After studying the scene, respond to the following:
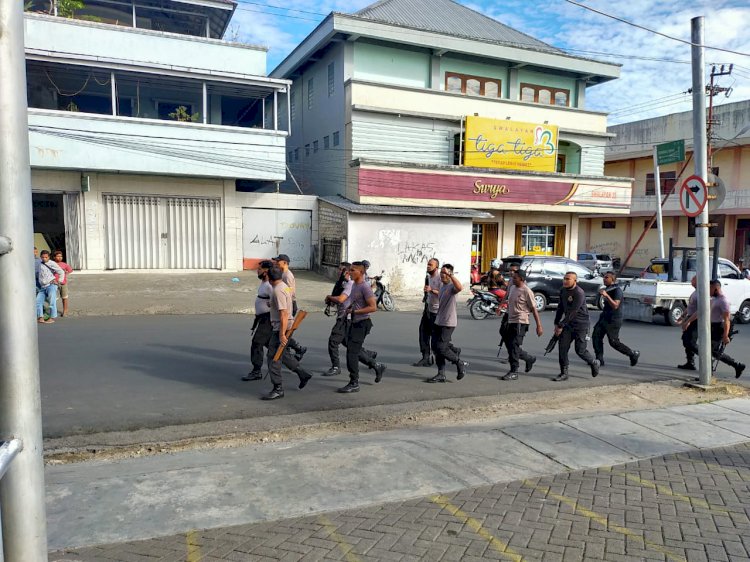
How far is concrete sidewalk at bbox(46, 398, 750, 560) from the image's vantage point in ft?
12.7

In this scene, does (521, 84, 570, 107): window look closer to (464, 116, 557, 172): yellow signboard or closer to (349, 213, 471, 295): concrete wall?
(464, 116, 557, 172): yellow signboard

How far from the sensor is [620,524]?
3871 mm

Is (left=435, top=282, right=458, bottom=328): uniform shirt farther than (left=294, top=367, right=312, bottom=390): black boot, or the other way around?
(left=435, top=282, right=458, bottom=328): uniform shirt

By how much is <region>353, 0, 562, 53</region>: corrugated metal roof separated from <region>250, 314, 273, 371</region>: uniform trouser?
18159mm

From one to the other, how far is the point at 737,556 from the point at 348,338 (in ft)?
15.7

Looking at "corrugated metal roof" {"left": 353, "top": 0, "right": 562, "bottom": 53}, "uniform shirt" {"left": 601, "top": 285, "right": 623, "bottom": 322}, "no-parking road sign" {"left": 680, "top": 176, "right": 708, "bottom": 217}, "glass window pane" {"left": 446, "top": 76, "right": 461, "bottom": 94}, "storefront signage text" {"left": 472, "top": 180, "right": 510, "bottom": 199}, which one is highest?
"corrugated metal roof" {"left": 353, "top": 0, "right": 562, "bottom": 53}

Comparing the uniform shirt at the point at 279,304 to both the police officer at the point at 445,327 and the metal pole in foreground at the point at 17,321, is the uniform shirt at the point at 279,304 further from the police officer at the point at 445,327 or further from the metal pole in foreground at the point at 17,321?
the metal pole in foreground at the point at 17,321

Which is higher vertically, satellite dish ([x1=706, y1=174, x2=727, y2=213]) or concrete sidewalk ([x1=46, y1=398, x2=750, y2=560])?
satellite dish ([x1=706, y1=174, x2=727, y2=213])

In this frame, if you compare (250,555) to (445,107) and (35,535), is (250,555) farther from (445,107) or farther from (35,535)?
(445,107)

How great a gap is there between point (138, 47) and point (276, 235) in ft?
25.1

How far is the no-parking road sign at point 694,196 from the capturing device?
25.4 feet

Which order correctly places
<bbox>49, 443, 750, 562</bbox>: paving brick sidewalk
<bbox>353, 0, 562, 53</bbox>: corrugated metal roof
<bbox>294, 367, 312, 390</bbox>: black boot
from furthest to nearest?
<bbox>353, 0, 562, 53</bbox>: corrugated metal roof
<bbox>294, 367, 312, 390</bbox>: black boot
<bbox>49, 443, 750, 562</bbox>: paving brick sidewalk

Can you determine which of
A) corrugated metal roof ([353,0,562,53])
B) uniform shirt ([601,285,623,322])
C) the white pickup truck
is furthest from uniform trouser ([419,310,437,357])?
corrugated metal roof ([353,0,562,53])

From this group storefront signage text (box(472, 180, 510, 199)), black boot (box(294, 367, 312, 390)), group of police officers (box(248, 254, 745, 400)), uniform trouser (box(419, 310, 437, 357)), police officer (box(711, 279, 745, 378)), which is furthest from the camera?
storefront signage text (box(472, 180, 510, 199))
